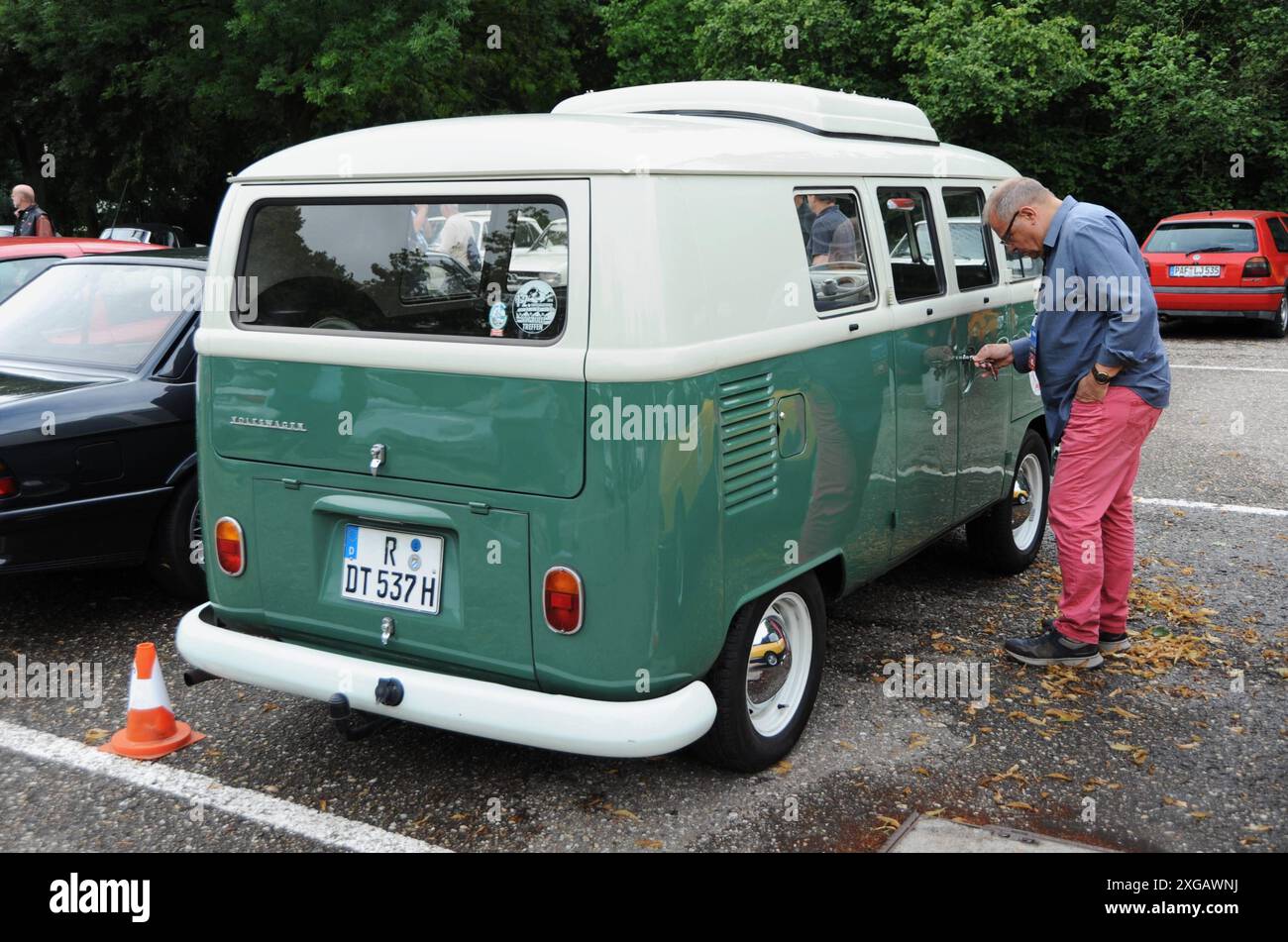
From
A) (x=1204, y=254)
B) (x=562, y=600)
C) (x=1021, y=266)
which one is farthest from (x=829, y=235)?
(x=1204, y=254)

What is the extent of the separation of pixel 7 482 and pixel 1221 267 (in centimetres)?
1546

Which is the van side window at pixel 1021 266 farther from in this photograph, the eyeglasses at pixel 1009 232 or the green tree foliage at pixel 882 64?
the green tree foliage at pixel 882 64

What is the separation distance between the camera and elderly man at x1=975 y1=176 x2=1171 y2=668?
15.0 ft

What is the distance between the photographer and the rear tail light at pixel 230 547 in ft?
A: 12.9

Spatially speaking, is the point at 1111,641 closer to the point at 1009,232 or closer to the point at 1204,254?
the point at 1009,232

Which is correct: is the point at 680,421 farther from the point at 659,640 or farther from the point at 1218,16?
the point at 1218,16

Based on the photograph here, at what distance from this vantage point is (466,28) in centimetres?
2292

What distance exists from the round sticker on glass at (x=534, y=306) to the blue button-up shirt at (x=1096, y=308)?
230 cm

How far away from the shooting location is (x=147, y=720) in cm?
430

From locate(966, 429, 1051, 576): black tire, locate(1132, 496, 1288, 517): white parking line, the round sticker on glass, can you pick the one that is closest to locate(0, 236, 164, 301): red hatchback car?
the round sticker on glass

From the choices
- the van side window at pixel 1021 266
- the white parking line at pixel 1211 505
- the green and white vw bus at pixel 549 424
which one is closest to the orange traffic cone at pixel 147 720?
the green and white vw bus at pixel 549 424
